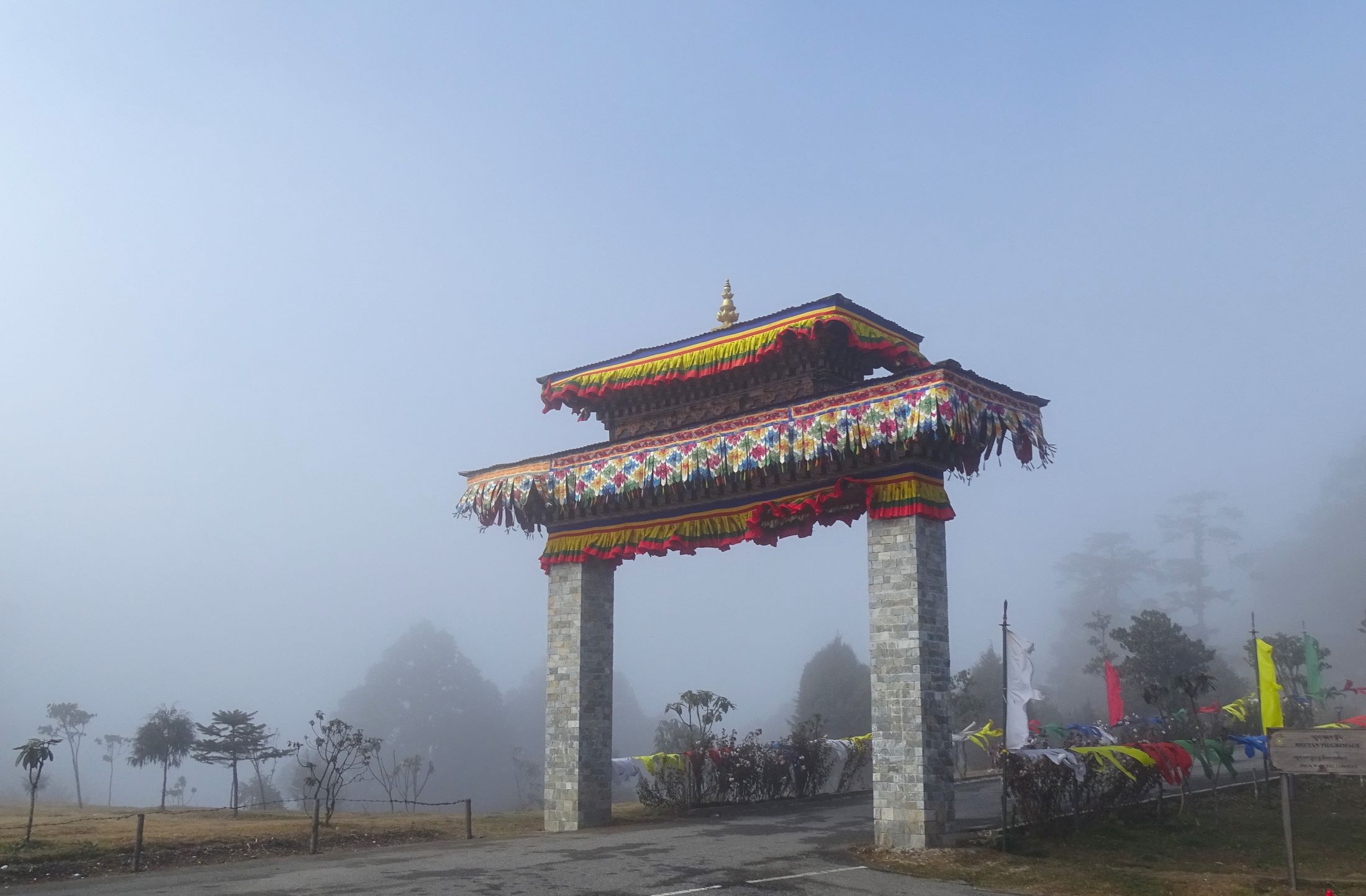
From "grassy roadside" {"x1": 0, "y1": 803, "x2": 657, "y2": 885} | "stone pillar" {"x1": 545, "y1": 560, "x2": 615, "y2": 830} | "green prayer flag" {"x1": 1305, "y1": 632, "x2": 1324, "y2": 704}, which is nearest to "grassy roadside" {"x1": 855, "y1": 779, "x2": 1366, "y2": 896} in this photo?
"stone pillar" {"x1": 545, "y1": 560, "x2": 615, "y2": 830}

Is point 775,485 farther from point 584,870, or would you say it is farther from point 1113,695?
point 1113,695

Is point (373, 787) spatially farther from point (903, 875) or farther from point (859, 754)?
point (903, 875)

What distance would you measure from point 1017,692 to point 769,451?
5234 millimetres

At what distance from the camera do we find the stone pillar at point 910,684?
44.2 ft

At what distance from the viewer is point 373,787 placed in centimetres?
9288

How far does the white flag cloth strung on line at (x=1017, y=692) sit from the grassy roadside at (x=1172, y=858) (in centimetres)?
151

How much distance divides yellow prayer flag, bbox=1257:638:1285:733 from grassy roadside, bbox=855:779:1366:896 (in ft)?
6.26

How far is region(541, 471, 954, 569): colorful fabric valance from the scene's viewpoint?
1456cm

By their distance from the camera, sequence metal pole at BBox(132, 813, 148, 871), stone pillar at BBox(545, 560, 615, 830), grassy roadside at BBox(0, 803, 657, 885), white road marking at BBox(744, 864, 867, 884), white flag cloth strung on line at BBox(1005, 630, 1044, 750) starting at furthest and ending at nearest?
stone pillar at BBox(545, 560, 615, 830)
grassy roadside at BBox(0, 803, 657, 885)
metal pole at BBox(132, 813, 148, 871)
white flag cloth strung on line at BBox(1005, 630, 1044, 750)
white road marking at BBox(744, 864, 867, 884)

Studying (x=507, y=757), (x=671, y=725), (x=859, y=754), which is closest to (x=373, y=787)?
(x=507, y=757)

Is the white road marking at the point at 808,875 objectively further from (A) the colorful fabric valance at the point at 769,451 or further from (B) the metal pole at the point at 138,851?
(B) the metal pole at the point at 138,851

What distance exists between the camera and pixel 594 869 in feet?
41.6

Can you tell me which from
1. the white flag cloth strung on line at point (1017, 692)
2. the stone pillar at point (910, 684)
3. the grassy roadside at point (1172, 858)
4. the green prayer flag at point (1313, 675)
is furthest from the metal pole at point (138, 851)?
the green prayer flag at point (1313, 675)

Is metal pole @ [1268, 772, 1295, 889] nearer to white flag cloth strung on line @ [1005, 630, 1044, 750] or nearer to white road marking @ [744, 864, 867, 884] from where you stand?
white flag cloth strung on line @ [1005, 630, 1044, 750]
